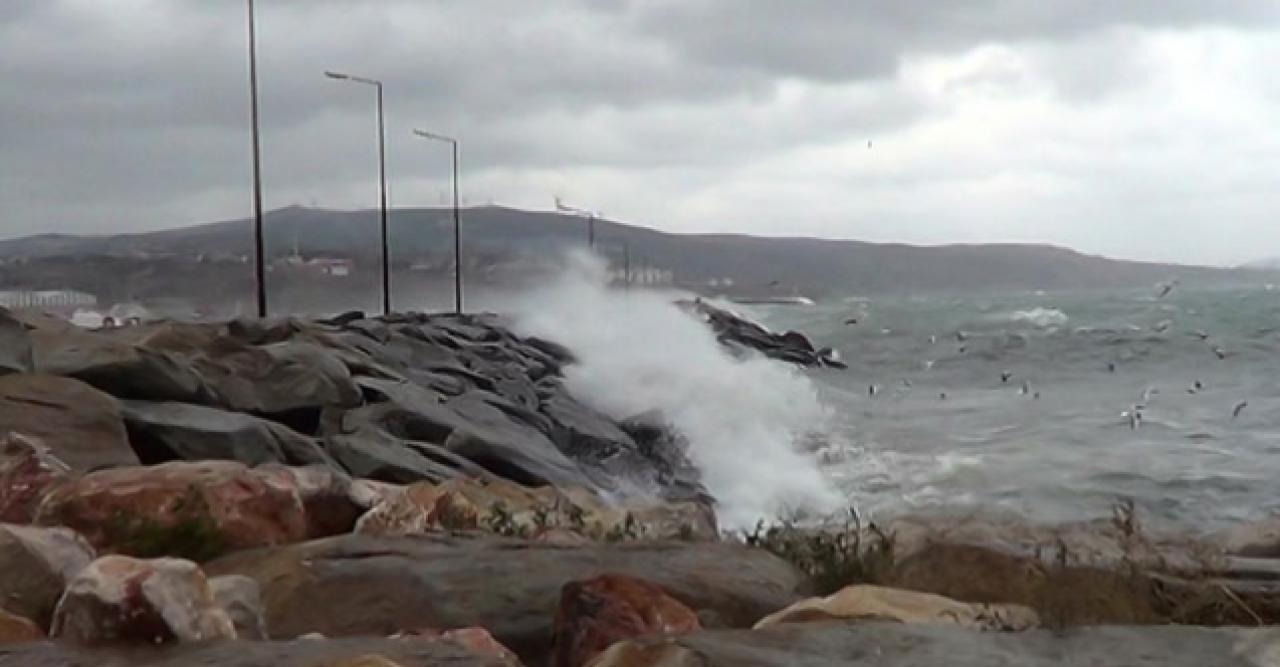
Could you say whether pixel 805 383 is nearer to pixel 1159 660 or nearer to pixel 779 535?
pixel 779 535

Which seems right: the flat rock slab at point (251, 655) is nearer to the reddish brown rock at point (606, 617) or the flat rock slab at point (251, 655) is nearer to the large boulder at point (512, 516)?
the reddish brown rock at point (606, 617)

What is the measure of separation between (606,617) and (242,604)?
41.6 inches

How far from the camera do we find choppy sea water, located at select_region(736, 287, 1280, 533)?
14.3 metres

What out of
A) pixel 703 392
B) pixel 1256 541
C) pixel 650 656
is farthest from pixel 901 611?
pixel 703 392

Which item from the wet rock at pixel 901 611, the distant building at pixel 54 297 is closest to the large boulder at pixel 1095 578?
the wet rock at pixel 901 611

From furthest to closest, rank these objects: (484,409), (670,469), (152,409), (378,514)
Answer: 1. (670,469)
2. (484,409)
3. (152,409)
4. (378,514)

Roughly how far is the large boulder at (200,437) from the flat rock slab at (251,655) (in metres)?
4.84

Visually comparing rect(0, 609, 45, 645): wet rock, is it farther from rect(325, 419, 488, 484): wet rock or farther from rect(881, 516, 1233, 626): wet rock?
rect(325, 419, 488, 484): wet rock

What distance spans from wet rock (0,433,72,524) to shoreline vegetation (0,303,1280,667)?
14 millimetres

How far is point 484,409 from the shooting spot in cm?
1475

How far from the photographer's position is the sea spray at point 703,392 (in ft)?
55.1

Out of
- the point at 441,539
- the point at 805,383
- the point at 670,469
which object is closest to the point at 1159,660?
the point at 441,539

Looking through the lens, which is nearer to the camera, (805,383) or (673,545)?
(673,545)

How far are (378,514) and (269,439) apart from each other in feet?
10.9
